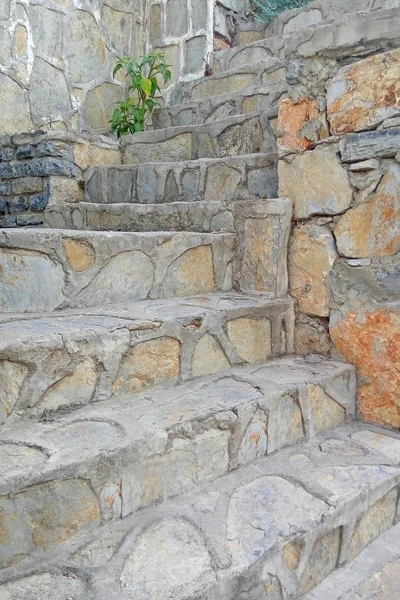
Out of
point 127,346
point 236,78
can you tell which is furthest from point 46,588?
point 236,78

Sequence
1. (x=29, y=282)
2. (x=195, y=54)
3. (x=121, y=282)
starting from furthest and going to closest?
(x=195, y=54) < (x=121, y=282) < (x=29, y=282)

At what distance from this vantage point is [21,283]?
152cm

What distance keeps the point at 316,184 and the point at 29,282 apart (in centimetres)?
108

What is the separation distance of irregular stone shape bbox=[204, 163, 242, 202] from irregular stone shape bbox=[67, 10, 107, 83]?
93.7 inches

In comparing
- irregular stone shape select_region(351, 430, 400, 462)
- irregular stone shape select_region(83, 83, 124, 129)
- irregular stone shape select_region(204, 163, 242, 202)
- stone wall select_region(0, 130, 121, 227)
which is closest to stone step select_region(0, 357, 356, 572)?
irregular stone shape select_region(351, 430, 400, 462)

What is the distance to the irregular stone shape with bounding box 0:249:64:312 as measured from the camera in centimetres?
150

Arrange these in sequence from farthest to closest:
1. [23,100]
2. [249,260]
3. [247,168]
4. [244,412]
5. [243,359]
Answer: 1. [23,100]
2. [247,168]
3. [249,260]
4. [243,359]
5. [244,412]

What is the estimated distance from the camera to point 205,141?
2773 millimetres

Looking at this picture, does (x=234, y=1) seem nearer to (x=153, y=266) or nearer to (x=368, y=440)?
(x=153, y=266)

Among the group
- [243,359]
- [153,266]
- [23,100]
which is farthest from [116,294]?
[23,100]

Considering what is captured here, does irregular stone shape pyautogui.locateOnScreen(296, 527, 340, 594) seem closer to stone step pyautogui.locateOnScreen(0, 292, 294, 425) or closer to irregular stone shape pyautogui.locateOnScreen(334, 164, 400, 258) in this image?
stone step pyautogui.locateOnScreen(0, 292, 294, 425)

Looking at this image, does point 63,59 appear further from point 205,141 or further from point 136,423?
point 136,423

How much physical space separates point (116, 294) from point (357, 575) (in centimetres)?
111

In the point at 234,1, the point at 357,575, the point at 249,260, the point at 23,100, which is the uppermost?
the point at 234,1
